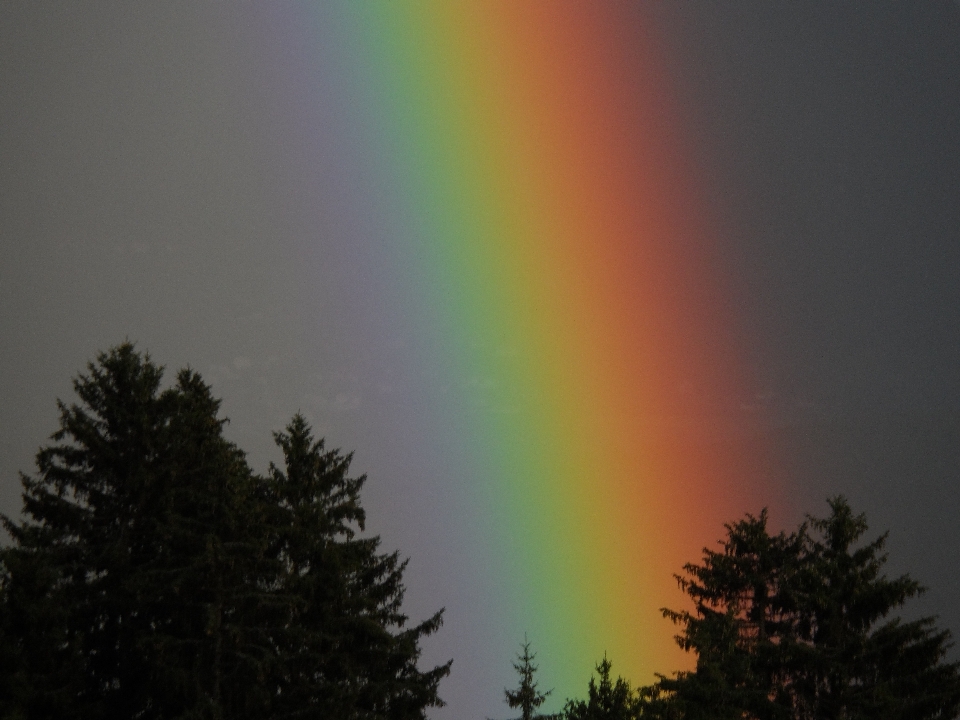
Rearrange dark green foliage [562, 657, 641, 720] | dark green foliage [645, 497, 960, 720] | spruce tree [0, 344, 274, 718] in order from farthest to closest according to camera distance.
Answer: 1. dark green foliage [562, 657, 641, 720]
2. dark green foliage [645, 497, 960, 720]
3. spruce tree [0, 344, 274, 718]

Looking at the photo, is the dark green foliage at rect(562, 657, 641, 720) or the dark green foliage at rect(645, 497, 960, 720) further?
the dark green foliage at rect(562, 657, 641, 720)

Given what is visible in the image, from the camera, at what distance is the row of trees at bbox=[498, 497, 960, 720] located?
2230 cm

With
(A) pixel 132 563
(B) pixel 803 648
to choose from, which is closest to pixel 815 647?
(B) pixel 803 648

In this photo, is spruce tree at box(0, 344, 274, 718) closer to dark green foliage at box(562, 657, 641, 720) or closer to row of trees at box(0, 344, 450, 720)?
row of trees at box(0, 344, 450, 720)

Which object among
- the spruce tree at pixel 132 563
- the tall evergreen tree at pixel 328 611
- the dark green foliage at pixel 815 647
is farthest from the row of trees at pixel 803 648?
the spruce tree at pixel 132 563

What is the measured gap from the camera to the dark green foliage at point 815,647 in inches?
875

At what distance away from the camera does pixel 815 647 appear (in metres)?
24.4

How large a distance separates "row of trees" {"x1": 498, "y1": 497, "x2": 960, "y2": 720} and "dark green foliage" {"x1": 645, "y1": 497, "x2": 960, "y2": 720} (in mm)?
30

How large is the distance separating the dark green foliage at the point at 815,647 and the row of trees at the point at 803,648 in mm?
30

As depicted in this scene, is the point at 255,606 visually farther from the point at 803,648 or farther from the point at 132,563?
the point at 803,648

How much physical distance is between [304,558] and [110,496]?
4.77 m

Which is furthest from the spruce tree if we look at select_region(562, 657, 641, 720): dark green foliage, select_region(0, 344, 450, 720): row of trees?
select_region(562, 657, 641, 720): dark green foliage

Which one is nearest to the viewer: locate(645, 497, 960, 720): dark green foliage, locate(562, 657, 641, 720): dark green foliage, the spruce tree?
the spruce tree

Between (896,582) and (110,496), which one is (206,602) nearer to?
(110,496)
